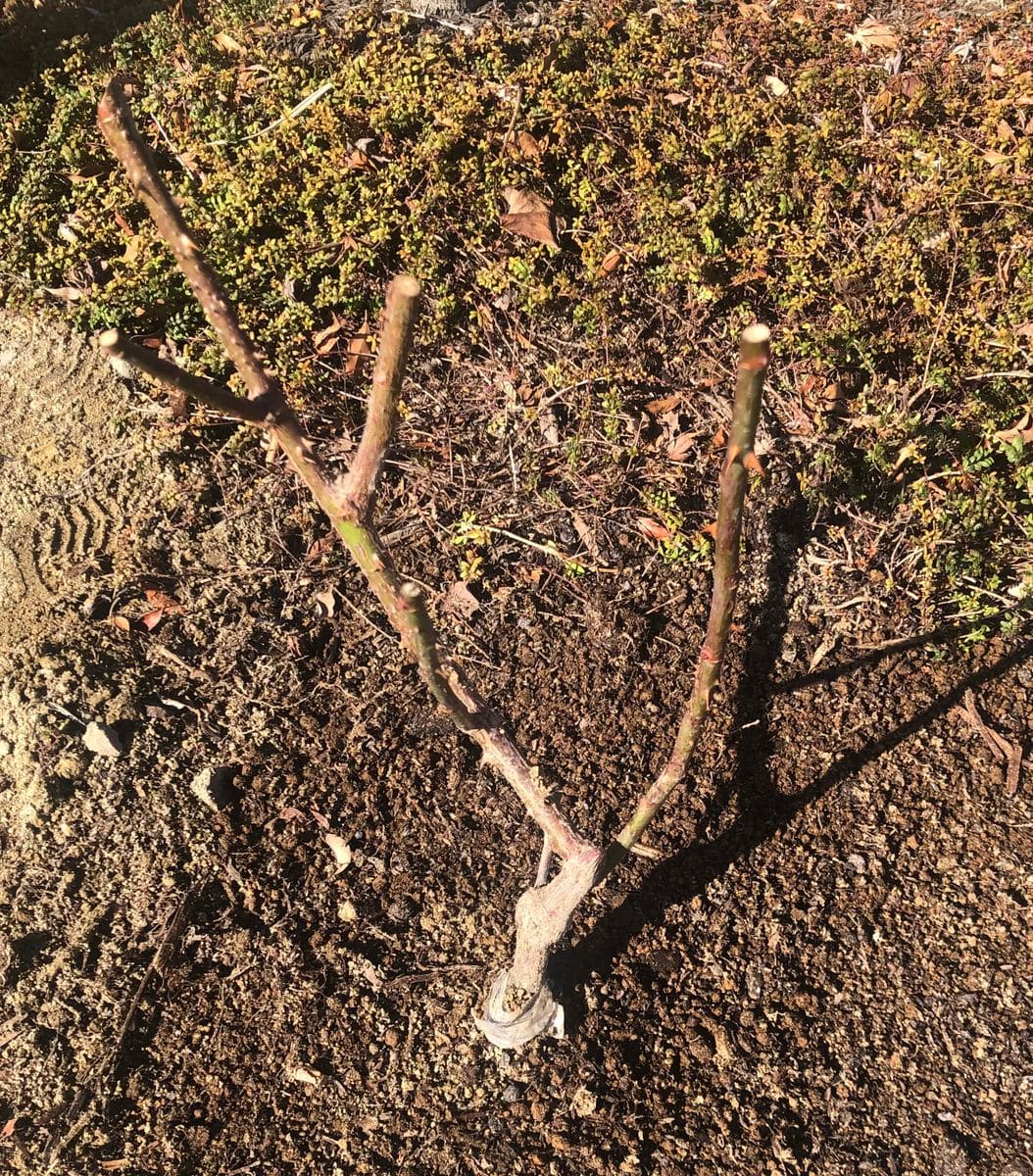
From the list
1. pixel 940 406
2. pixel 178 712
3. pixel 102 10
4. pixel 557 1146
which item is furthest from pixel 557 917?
pixel 102 10

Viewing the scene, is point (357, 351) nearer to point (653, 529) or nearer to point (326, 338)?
point (326, 338)

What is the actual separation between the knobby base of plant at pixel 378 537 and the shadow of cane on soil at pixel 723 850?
0.16 meters

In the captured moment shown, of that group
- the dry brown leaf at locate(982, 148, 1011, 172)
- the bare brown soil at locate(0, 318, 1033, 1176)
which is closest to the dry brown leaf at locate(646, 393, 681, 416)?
the bare brown soil at locate(0, 318, 1033, 1176)

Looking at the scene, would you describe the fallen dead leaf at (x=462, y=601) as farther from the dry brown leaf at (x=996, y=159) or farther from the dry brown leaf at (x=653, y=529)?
the dry brown leaf at (x=996, y=159)

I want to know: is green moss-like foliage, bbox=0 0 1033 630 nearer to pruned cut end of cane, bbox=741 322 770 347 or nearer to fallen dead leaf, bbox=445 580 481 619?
fallen dead leaf, bbox=445 580 481 619

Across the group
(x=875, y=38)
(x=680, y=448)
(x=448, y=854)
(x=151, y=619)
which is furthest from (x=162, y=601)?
(x=875, y=38)

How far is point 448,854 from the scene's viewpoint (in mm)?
2557

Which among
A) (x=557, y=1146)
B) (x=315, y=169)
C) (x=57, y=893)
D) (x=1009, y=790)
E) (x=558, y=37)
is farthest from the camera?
(x=558, y=37)

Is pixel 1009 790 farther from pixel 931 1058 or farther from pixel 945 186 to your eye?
pixel 945 186

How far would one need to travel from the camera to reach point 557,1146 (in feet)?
7.07

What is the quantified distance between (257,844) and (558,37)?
3.49 m

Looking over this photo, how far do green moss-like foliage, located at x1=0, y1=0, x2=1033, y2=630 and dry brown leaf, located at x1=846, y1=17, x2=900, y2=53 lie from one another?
9.7 inches

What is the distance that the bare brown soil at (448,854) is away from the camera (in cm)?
220

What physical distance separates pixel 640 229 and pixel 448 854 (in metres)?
2.34
